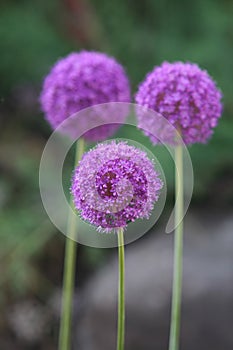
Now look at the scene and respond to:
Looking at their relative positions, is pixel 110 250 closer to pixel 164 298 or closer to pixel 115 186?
pixel 164 298

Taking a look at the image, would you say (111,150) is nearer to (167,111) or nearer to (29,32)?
(167,111)

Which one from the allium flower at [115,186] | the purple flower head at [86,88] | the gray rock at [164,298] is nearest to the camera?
the allium flower at [115,186]

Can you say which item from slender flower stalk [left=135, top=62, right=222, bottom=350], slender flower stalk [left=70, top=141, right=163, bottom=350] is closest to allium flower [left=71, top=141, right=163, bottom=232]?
slender flower stalk [left=70, top=141, right=163, bottom=350]

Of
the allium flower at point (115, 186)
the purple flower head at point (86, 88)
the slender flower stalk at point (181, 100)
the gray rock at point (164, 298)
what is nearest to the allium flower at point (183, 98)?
the slender flower stalk at point (181, 100)

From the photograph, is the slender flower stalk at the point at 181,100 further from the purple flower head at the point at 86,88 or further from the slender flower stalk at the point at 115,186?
the slender flower stalk at the point at 115,186

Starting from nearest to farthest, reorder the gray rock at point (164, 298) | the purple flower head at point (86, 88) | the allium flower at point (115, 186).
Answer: the allium flower at point (115, 186) < the purple flower head at point (86, 88) < the gray rock at point (164, 298)

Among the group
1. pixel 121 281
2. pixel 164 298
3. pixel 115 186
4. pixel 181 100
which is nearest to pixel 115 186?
pixel 115 186

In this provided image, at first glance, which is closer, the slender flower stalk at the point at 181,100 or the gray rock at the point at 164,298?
the slender flower stalk at the point at 181,100
